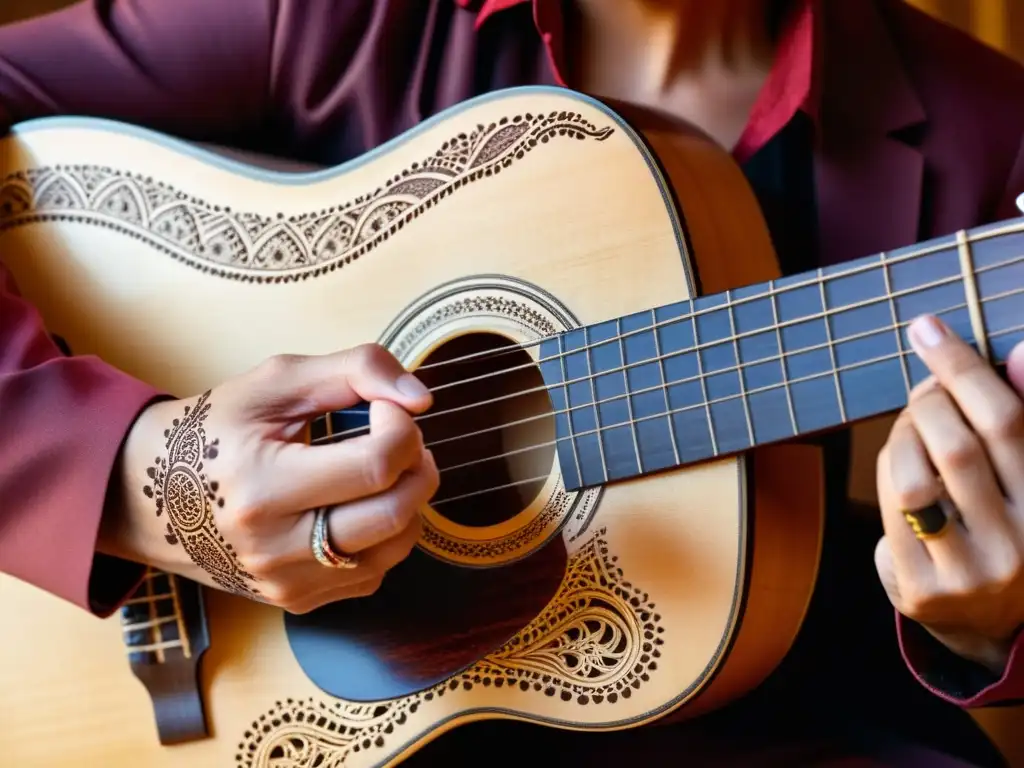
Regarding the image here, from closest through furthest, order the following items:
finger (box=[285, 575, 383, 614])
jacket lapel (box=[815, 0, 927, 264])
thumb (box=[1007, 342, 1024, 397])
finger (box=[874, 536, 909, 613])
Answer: thumb (box=[1007, 342, 1024, 397])
finger (box=[874, 536, 909, 613])
finger (box=[285, 575, 383, 614])
jacket lapel (box=[815, 0, 927, 264])

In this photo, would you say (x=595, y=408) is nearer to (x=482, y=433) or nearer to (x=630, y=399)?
(x=630, y=399)

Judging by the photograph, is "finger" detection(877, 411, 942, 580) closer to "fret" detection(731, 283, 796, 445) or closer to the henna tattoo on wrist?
"fret" detection(731, 283, 796, 445)

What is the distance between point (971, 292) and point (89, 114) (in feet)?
2.80

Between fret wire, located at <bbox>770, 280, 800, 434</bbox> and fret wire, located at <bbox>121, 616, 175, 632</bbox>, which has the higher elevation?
fret wire, located at <bbox>770, 280, 800, 434</bbox>

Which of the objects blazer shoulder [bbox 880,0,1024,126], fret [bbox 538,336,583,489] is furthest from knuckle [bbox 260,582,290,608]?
blazer shoulder [bbox 880,0,1024,126]

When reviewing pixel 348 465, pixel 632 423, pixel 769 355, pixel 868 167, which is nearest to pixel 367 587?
pixel 348 465

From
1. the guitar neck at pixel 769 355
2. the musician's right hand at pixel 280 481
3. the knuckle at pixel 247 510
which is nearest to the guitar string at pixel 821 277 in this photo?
the guitar neck at pixel 769 355

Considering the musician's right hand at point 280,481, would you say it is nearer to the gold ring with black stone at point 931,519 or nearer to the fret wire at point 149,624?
the fret wire at point 149,624

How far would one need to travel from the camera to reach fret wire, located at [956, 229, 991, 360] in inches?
19.5

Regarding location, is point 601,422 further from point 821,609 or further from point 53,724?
point 53,724

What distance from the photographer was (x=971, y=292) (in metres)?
0.50

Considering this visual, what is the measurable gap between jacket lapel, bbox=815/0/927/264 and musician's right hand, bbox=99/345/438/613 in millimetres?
450

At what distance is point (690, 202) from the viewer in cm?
66

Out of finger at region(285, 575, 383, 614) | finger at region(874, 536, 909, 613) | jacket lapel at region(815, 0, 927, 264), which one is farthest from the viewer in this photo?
jacket lapel at region(815, 0, 927, 264)
